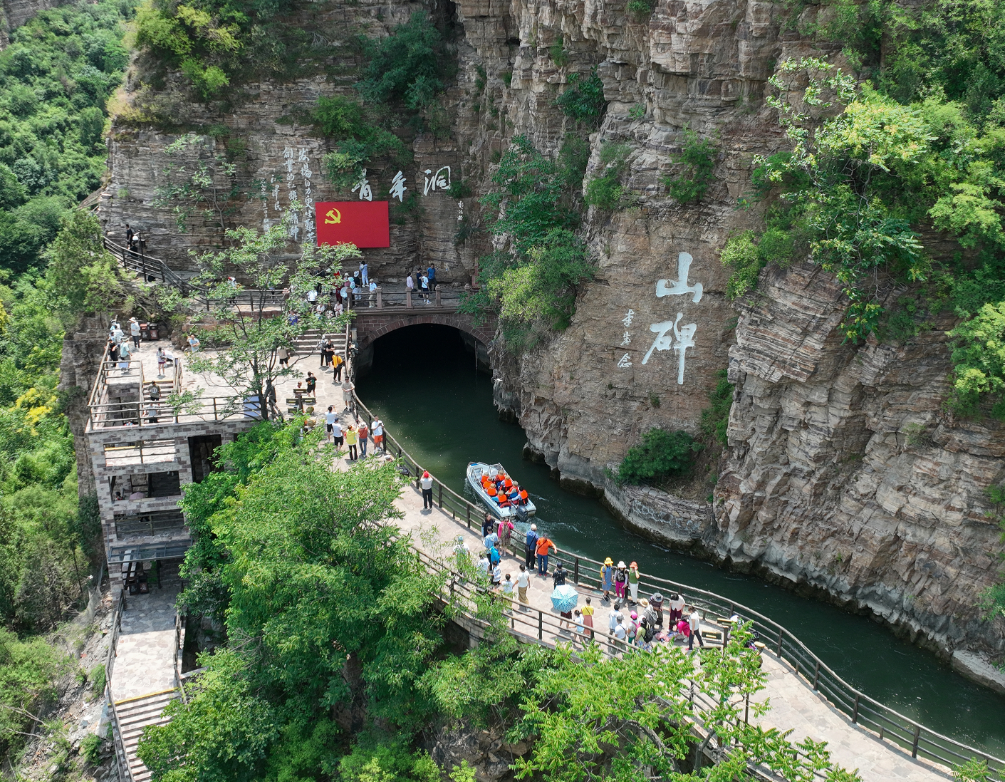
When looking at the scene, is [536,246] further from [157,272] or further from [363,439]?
[157,272]

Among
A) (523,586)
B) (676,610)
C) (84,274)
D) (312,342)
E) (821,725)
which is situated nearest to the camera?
(821,725)

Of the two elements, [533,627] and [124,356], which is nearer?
[533,627]

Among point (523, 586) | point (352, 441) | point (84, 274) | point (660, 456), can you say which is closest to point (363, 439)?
point (352, 441)

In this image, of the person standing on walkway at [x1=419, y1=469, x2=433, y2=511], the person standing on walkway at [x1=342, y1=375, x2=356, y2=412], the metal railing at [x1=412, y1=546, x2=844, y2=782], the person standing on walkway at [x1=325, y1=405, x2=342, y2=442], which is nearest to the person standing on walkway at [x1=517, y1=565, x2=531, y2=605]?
the metal railing at [x1=412, y1=546, x2=844, y2=782]

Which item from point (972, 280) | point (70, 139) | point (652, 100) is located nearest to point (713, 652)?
point (972, 280)

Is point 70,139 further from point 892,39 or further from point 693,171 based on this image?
point 892,39

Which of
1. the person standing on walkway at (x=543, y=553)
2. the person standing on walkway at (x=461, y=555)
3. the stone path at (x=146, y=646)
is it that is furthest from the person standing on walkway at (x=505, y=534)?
the stone path at (x=146, y=646)

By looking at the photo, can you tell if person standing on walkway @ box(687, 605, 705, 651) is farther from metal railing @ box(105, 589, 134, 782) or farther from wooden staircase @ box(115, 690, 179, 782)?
metal railing @ box(105, 589, 134, 782)

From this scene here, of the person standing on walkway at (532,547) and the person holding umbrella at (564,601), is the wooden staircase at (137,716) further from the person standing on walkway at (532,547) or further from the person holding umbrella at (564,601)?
the person holding umbrella at (564,601)
